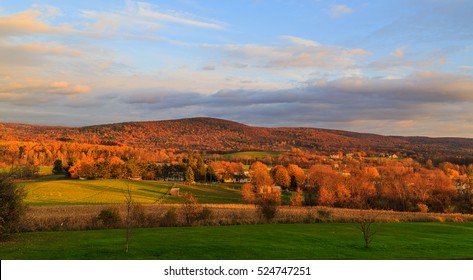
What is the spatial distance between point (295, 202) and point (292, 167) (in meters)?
25.6

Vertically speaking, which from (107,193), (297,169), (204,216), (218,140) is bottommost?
(107,193)

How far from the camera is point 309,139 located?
638ft

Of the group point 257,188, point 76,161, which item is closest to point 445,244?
point 257,188

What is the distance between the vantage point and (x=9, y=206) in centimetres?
2225

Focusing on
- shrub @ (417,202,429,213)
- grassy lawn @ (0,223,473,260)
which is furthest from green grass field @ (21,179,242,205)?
grassy lawn @ (0,223,473,260)

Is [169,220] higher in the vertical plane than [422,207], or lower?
higher

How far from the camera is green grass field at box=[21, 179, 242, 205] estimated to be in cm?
5456

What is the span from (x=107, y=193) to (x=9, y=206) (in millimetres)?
42037

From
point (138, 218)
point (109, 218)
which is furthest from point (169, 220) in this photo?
point (109, 218)

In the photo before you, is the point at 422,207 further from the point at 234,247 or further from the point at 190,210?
the point at 234,247

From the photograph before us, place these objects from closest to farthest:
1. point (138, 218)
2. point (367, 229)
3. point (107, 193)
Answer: point (367, 229) → point (138, 218) → point (107, 193)

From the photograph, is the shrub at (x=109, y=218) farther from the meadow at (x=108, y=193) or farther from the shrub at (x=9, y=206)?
the meadow at (x=108, y=193)

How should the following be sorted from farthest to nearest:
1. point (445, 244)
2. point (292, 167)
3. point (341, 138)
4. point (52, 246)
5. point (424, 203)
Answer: point (341, 138) → point (292, 167) → point (424, 203) → point (445, 244) → point (52, 246)

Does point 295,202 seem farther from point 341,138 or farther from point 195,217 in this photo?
point 341,138
